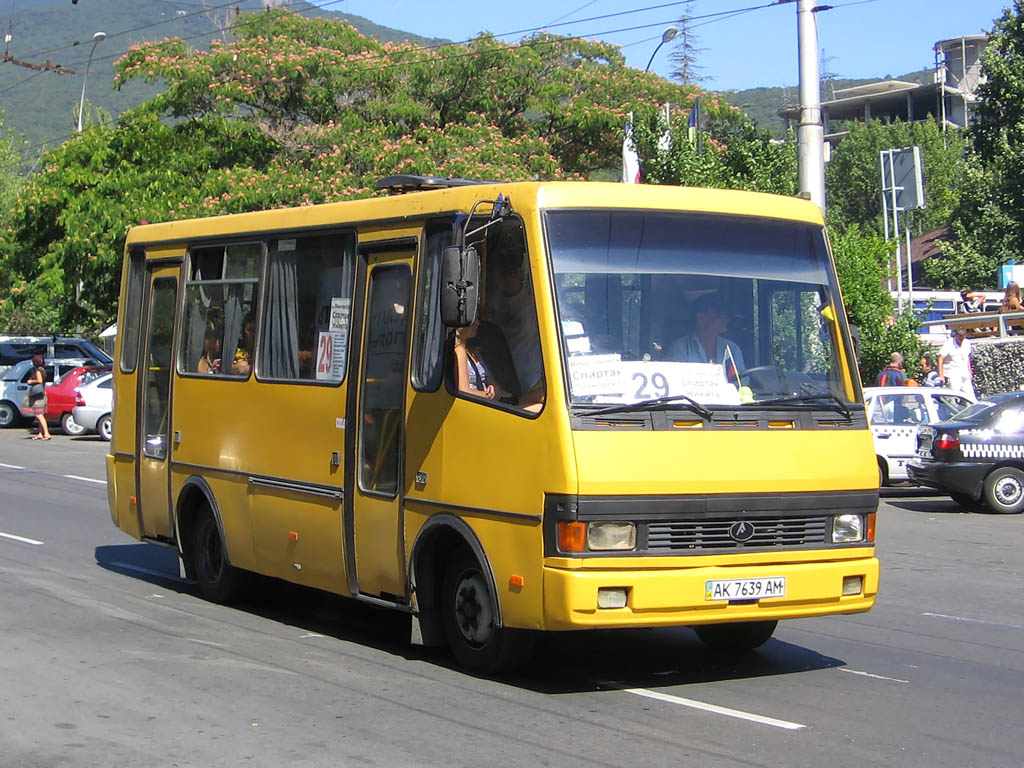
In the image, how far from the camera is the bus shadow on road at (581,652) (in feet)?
26.0

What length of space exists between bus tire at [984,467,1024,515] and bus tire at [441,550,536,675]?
11.5m

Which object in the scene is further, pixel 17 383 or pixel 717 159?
pixel 17 383

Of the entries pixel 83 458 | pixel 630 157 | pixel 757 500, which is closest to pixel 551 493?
pixel 757 500

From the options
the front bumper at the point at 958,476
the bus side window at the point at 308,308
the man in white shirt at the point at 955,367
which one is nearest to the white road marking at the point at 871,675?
the bus side window at the point at 308,308

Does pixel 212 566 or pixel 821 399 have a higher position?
pixel 821 399

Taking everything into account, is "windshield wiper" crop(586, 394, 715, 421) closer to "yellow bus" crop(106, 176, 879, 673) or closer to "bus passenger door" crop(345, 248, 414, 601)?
"yellow bus" crop(106, 176, 879, 673)

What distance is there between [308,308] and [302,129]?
2558 cm

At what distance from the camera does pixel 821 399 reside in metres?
7.86

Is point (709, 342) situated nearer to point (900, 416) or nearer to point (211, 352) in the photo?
point (211, 352)

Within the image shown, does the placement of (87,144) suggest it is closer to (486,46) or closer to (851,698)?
(486,46)

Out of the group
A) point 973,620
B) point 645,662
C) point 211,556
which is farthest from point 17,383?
point 645,662

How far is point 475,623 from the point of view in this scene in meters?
7.89

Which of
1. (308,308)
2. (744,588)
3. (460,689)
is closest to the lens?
(744,588)

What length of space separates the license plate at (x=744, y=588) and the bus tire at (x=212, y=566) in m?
4.45
